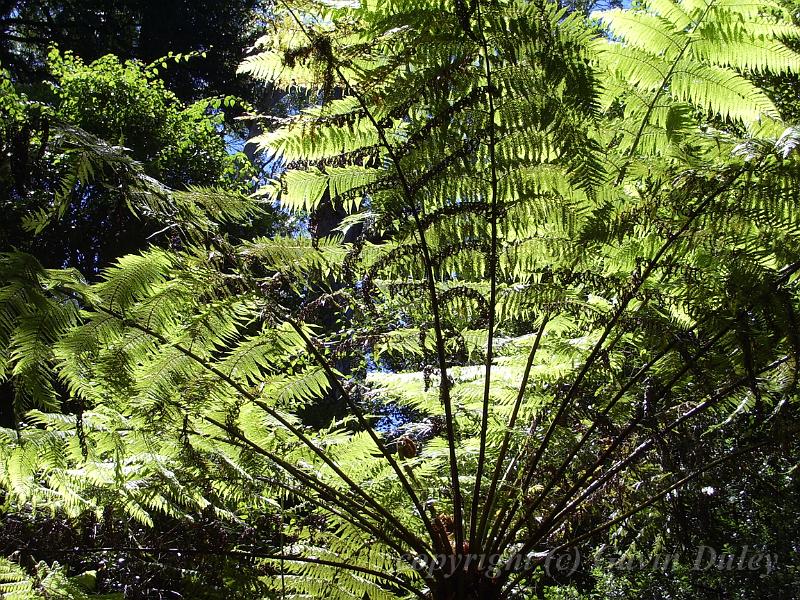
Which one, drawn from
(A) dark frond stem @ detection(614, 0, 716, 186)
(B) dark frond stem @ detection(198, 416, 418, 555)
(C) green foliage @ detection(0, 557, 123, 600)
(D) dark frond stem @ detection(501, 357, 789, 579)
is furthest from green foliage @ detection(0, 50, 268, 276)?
(D) dark frond stem @ detection(501, 357, 789, 579)

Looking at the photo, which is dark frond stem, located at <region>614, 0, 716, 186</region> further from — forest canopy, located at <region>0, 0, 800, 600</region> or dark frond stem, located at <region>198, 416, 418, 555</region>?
dark frond stem, located at <region>198, 416, 418, 555</region>

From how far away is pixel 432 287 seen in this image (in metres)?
1.44

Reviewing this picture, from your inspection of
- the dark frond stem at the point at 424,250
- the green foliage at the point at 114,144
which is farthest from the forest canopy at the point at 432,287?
the green foliage at the point at 114,144

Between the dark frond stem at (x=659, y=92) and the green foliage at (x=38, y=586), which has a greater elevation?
the dark frond stem at (x=659, y=92)

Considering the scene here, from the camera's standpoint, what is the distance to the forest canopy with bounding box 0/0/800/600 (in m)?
1.38

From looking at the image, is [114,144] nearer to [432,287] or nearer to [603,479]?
[432,287]

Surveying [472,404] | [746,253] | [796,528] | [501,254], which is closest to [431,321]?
[501,254]

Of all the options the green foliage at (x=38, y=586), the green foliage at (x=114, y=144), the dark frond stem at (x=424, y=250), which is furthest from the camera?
the green foliage at (x=114, y=144)

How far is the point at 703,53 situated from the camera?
5.27 ft

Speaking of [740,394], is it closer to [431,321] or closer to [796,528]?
[431,321]

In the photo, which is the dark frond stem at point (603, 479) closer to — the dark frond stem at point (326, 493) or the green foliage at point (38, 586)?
the dark frond stem at point (326, 493)

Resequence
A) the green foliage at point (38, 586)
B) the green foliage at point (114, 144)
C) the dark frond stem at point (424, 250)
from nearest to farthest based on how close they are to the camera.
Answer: the dark frond stem at point (424, 250) → the green foliage at point (38, 586) → the green foliage at point (114, 144)

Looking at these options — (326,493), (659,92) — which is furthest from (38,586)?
(659,92)

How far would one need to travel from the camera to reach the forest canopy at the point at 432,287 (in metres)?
1.38
